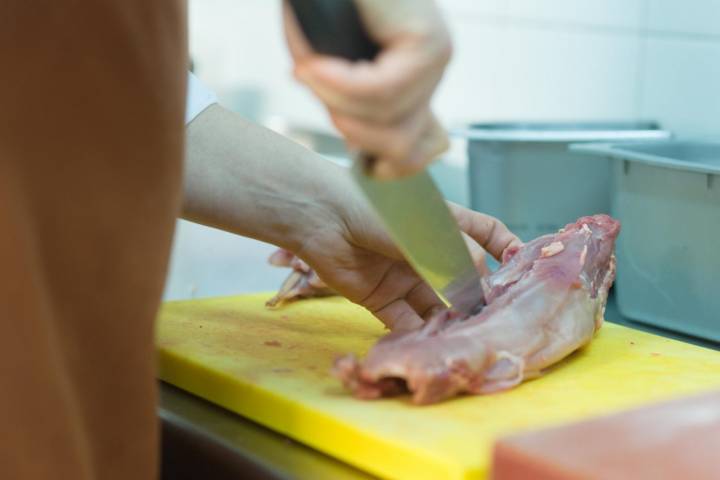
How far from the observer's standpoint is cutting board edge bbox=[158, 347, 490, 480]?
36.6 inches

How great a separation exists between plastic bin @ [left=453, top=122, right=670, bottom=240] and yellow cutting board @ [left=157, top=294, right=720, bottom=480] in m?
0.55

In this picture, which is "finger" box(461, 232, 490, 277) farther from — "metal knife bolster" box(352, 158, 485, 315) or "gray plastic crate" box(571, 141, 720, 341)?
"gray plastic crate" box(571, 141, 720, 341)

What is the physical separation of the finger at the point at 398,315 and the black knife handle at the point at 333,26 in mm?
580

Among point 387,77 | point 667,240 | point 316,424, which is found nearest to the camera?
point 387,77

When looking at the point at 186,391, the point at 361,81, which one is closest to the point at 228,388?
the point at 186,391

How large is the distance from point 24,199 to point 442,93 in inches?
72.9

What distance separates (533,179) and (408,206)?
0.95 meters

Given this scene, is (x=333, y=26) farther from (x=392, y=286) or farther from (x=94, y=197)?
(x=392, y=286)

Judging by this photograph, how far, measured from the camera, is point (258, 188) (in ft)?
4.54

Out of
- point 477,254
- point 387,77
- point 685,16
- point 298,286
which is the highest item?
point 387,77

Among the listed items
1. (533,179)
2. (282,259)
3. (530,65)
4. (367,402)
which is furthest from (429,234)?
(530,65)

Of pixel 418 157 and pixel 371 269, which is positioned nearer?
pixel 418 157

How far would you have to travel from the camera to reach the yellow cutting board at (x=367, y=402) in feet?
3.23

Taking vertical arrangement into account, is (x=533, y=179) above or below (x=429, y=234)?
below
